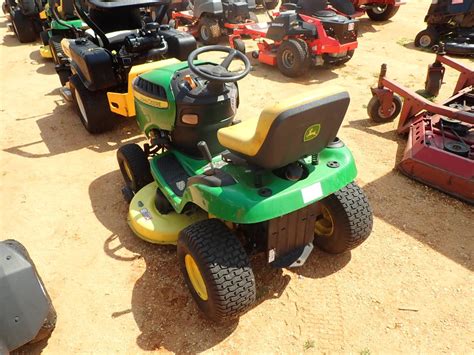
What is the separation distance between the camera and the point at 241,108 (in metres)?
5.34

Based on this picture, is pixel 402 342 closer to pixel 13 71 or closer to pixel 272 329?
pixel 272 329

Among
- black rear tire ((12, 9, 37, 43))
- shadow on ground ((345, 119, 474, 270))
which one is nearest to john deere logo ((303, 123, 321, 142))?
shadow on ground ((345, 119, 474, 270))

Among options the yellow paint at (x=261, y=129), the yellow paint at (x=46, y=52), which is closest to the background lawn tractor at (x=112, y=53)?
the yellow paint at (x=261, y=129)

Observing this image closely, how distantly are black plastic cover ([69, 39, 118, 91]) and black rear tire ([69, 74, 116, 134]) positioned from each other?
12 cm

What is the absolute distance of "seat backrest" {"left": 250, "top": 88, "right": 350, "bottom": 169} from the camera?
180cm

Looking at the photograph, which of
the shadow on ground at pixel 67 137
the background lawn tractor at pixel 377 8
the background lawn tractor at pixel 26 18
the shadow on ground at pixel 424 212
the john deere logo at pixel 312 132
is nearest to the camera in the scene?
the john deere logo at pixel 312 132

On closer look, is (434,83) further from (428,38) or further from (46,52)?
(46,52)

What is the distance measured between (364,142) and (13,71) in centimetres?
656

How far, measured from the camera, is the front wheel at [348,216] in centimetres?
249

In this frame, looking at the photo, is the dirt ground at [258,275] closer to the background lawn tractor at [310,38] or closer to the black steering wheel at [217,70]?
the black steering wheel at [217,70]

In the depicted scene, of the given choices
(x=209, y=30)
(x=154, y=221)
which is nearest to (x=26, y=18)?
(x=209, y=30)

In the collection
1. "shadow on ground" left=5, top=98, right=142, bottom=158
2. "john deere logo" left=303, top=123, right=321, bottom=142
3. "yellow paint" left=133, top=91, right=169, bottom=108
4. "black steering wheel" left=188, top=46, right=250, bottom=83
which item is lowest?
"shadow on ground" left=5, top=98, right=142, bottom=158

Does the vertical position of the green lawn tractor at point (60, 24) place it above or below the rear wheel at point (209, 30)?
above

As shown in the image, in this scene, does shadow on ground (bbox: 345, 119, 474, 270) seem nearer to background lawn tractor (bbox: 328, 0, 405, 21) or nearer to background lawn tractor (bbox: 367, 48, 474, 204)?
background lawn tractor (bbox: 367, 48, 474, 204)
